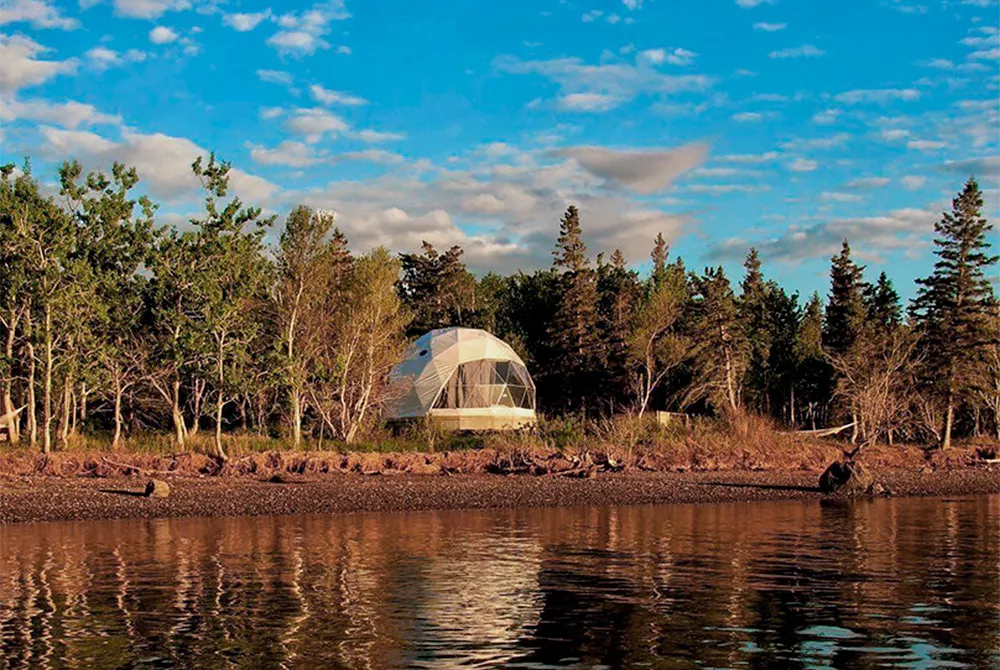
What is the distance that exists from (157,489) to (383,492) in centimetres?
567

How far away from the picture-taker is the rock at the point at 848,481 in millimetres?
30234

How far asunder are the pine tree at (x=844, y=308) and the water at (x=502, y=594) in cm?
3426

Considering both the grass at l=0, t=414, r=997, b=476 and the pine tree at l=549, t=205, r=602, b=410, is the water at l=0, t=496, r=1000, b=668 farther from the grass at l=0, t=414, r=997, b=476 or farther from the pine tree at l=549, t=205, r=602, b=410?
the pine tree at l=549, t=205, r=602, b=410

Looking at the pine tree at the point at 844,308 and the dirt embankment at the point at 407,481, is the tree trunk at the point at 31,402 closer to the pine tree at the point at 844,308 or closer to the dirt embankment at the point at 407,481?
the dirt embankment at the point at 407,481

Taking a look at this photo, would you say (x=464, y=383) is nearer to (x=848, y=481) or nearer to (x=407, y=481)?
(x=407, y=481)

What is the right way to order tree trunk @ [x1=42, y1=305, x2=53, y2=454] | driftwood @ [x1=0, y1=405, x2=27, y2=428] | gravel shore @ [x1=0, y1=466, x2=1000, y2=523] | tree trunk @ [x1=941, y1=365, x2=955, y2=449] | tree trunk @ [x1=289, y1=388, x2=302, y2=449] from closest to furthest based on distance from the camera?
gravel shore @ [x1=0, y1=466, x2=1000, y2=523], tree trunk @ [x1=42, y1=305, x2=53, y2=454], driftwood @ [x1=0, y1=405, x2=27, y2=428], tree trunk @ [x1=289, y1=388, x2=302, y2=449], tree trunk @ [x1=941, y1=365, x2=955, y2=449]

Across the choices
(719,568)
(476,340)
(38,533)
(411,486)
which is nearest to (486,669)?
(719,568)

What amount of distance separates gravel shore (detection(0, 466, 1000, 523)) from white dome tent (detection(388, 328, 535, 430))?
56.0ft

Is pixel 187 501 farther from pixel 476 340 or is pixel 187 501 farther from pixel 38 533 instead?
pixel 476 340

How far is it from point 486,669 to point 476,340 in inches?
1680

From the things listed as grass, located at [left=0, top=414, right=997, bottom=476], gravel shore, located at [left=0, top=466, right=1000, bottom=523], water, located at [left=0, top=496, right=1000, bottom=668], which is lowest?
water, located at [left=0, top=496, right=1000, bottom=668]

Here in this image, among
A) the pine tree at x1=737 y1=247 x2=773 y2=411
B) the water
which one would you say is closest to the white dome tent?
the pine tree at x1=737 y1=247 x2=773 y2=411

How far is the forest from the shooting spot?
3431 centimetres

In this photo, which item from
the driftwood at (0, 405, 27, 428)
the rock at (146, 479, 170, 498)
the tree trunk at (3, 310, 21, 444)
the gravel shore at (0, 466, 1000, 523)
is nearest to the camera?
the gravel shore at (0, 466, 1000, 523)
